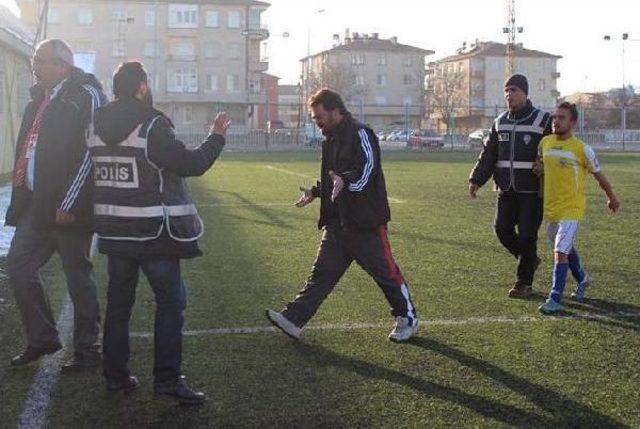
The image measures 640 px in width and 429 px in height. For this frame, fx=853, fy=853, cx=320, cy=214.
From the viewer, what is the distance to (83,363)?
5293mm

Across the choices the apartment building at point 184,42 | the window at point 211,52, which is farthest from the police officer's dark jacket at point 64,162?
the window at point 211,52

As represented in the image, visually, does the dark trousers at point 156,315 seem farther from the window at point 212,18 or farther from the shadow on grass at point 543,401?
the window at point 212,18

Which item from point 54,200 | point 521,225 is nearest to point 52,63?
point 54,200

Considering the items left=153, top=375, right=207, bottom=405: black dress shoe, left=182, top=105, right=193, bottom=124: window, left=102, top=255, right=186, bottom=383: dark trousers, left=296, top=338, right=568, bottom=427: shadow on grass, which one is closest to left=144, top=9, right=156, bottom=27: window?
left=182, top=105, right=193, bottom=124: window

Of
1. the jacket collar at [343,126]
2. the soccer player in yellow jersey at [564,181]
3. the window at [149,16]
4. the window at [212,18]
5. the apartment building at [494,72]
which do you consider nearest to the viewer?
the jacket collar at [343,126]

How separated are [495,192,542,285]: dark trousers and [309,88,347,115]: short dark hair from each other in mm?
2394

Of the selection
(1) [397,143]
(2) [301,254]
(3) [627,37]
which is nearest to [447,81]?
(3) [627,37]

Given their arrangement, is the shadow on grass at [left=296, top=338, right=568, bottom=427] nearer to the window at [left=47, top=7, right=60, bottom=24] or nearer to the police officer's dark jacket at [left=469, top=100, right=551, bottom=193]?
the police officer's dark jacket at [left=469, top=100, right=551, bottom=193]

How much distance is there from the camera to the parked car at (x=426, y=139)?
55.1 meters

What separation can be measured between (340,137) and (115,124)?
1757 millimetres

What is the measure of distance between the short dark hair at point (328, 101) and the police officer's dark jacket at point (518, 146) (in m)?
2.28

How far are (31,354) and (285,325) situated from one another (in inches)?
66.0

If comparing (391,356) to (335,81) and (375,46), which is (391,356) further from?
(375,46)

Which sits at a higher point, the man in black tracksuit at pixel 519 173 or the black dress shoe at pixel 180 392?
the man in black tracksuit at pixel 519 173
